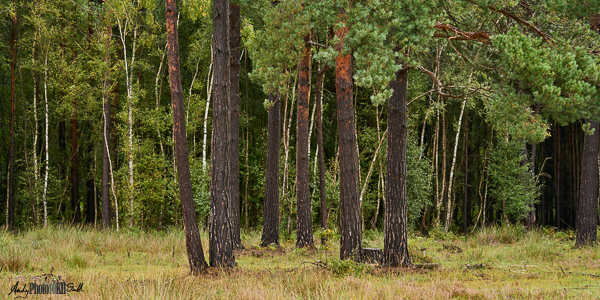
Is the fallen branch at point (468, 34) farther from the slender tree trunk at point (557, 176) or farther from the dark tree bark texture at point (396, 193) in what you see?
the slender tree trunk at point (557, 176)

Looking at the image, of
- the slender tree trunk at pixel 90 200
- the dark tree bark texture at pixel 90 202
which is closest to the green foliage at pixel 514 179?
the slender tree trunk at pixel 90 200

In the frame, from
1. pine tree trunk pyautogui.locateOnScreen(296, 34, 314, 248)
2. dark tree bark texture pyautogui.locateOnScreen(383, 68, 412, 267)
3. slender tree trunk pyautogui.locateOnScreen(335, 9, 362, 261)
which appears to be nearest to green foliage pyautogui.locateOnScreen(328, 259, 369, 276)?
slender tree trunk pyautogui.locateOnScreen(335, 9, 362, 261)

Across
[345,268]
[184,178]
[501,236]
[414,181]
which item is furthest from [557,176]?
[184,178]

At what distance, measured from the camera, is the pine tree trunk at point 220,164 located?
27.1 ft

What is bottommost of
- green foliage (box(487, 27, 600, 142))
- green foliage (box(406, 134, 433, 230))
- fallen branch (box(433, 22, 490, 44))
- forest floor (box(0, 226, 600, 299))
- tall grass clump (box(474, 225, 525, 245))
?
tall grass clump (box(474, 225, 525, 245))

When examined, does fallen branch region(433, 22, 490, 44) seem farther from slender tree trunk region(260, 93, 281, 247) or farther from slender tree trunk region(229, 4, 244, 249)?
slender tree trunk region(260, 93, 281, 247)

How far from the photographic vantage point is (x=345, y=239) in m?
9.34

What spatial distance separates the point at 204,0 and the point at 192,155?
7.97 metres

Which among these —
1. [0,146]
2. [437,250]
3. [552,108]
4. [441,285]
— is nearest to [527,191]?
[437,250]

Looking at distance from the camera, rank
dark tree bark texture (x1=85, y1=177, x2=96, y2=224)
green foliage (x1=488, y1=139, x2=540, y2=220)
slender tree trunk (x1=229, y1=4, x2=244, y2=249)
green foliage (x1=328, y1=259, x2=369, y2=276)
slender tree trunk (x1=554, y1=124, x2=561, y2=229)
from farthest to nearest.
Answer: slender tree trunk (x1=554, y1=124, x2=561, y2=229), dark tree bark texture (x1=85, y1=177, x2=96, y2=224), green foliage (x1=488, y1=139, x2=540, y2=220), slender tree trunk (x1=229, y1=4, x2=244, y2=249), green foliage (x1=328, y1=259, x2=369, y2=276)

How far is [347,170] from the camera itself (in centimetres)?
922

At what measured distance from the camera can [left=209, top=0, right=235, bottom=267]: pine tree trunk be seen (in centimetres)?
827

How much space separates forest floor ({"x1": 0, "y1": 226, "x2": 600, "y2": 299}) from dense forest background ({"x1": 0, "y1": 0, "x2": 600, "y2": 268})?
266 cm

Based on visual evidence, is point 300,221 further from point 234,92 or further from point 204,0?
point 204,0
